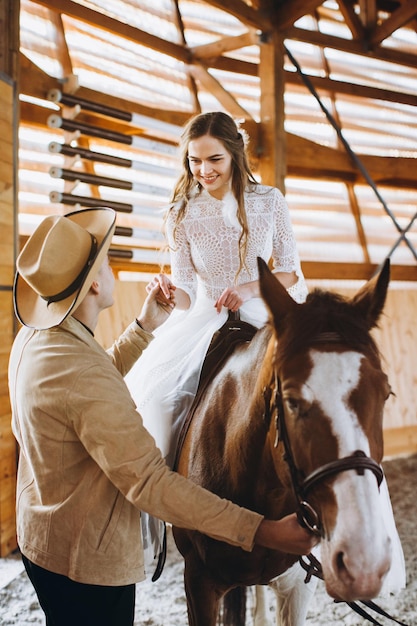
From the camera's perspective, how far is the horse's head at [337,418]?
977mm

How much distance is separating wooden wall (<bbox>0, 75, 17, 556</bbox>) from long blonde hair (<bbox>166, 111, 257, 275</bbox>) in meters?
1.38

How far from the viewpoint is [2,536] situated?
10.4 ft

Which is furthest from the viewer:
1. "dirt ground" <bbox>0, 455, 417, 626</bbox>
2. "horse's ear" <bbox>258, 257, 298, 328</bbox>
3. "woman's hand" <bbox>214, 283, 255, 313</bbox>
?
"dirt ground" <bbox>0, 455, 417, 626</bbox>

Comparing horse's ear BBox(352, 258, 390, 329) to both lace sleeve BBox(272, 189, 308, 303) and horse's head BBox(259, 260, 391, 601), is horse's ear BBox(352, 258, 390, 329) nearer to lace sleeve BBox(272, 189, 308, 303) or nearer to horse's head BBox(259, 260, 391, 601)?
horse's head BBox(259, 260, 391, 601)

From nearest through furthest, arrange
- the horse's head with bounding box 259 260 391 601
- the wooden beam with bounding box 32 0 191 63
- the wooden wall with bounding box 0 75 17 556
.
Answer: the horse's head with bounding box 259 260 391 601 → the wooden wall with bounding box 0 75 17 556 → the wooden beam with bounding box 32 0 191 63

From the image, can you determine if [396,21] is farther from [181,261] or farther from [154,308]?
[154,308]

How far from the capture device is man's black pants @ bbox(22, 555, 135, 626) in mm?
1271

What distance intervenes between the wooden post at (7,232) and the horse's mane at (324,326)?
233 cm

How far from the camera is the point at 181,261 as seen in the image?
2.21 m

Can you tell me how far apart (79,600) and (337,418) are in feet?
2.39

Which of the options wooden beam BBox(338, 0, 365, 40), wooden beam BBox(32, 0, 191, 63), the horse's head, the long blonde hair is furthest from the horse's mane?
wooden beam BBox(338, 0, 365, 40)

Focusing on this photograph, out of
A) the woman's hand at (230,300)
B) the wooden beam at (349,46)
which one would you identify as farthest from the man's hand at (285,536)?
the wooden beam at (349,46)

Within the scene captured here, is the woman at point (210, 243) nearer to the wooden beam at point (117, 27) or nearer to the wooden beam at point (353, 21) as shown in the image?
the wooden beam at point (117, 27)

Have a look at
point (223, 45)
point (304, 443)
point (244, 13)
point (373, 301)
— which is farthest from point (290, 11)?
point (304, 443)
